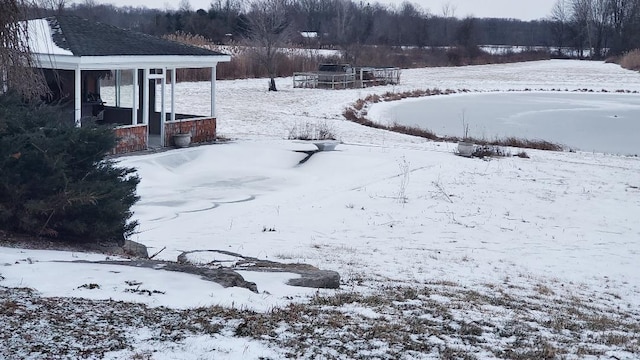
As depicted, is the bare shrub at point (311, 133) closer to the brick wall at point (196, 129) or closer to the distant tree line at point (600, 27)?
the brick wall at point (196, 129)

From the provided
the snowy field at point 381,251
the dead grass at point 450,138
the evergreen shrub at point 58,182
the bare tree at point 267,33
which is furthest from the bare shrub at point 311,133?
the bare tree at point 267,33

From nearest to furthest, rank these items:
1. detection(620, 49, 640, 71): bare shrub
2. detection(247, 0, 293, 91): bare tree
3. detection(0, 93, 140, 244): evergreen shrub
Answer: detection(0, 93, 140, 244): evergreen shrub, detection(247, 0, 293, 91): bare tree, detection(620, 49, 640, 71): bare shrub

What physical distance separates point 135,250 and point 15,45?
2750mm

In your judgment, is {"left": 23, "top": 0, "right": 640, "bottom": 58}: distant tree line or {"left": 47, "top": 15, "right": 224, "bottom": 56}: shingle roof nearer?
{"left": 47, "top": 15, "right": 224, "bottom": 56}: shingle roof

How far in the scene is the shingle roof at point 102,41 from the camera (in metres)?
16.1

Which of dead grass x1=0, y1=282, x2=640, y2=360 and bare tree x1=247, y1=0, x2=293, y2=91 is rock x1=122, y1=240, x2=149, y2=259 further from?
bare tree x1=247, y1=0, x2=293, y2=91

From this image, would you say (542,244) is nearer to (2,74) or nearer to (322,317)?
(322,317)

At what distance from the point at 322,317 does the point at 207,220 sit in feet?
21.9

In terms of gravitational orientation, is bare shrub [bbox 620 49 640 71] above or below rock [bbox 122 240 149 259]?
above

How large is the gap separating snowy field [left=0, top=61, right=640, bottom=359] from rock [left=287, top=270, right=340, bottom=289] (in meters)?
0.19

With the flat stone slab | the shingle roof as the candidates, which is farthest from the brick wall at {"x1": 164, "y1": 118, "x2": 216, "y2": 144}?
the flat stone slab

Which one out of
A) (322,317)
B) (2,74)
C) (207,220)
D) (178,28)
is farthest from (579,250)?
(178,28)

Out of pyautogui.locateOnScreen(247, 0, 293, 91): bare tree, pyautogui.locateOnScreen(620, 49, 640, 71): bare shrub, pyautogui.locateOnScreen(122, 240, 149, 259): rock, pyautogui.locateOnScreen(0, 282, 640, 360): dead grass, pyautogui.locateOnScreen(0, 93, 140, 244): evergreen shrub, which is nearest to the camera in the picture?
pyautogui.locateOnScreen(0, 282, 640, 360): dead grass

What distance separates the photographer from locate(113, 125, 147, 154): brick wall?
16641 mm
